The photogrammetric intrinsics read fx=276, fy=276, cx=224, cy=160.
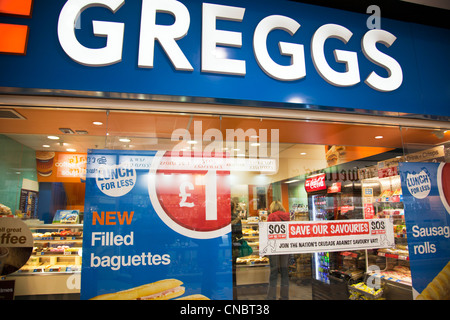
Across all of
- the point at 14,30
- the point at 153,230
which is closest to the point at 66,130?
the point at 14,30

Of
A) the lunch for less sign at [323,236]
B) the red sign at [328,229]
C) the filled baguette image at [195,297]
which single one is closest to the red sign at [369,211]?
the lunch for less sign at [323,236]

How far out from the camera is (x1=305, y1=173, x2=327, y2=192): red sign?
385 cm

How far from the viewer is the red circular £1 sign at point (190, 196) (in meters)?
2.53

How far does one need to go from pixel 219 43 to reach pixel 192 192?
1.50 metres

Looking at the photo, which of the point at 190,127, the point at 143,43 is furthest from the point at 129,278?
the point at 143,43

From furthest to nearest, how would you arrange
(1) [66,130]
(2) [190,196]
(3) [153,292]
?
(1) [66,130] → (2) [190,196] → (3) [153,292]

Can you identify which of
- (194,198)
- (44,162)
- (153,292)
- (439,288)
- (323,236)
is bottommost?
(439,288)

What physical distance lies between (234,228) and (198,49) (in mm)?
1806

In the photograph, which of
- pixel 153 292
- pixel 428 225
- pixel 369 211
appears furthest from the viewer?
pixel 369 211

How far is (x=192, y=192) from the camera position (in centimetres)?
260

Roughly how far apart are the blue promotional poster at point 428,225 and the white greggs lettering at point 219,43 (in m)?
1.09

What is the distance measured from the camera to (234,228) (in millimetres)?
2744

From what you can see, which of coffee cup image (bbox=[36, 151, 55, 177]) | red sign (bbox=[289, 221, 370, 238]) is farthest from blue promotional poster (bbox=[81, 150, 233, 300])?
red sign (bbox=[289, 221, 370, 238])

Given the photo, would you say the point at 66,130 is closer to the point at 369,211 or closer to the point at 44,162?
the point at 44,162
